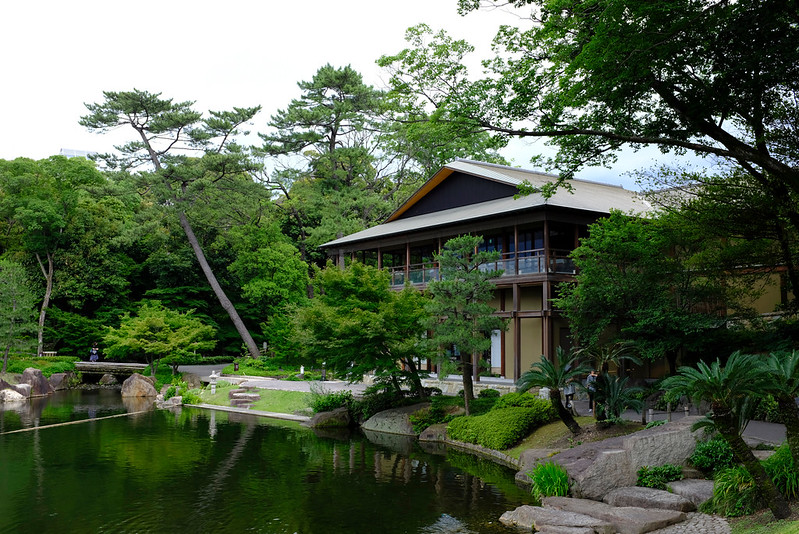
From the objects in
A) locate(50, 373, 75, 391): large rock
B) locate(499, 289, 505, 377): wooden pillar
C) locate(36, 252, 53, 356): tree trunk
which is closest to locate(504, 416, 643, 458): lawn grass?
locate(499, 289, 505, 377): wooden pillar

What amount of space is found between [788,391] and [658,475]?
3.36 meters

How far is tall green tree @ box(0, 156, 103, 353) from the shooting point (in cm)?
3978

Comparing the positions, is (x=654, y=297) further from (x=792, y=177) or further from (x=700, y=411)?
(x=792, y=177)

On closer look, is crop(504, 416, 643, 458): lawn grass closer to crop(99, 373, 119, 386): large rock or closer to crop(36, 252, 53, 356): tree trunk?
crop(99, 373, 119, 386): large rock

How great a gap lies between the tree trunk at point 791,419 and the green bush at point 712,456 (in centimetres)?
246

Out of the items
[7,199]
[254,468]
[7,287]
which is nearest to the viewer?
[254,468]

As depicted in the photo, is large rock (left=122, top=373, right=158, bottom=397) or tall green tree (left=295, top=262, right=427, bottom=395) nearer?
tall green tree (left=295, top=262, right=427, bottom=395)

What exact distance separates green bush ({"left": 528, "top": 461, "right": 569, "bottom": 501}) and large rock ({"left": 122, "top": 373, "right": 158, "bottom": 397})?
80.0 feet

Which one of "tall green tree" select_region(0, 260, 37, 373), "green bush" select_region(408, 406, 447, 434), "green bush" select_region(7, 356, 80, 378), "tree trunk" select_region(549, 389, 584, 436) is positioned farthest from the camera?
"green bush" select_region(7, 356, 80, 378)

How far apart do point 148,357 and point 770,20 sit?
108 feet

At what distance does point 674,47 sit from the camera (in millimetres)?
12469

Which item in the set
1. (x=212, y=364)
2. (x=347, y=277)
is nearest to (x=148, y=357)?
(x=212, y=364)

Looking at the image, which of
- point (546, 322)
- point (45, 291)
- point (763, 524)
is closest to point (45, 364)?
point (45, 291)

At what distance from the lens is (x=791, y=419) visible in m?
9.91
